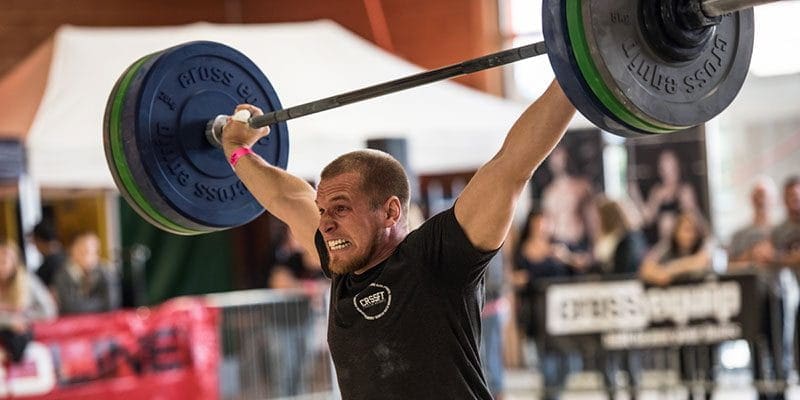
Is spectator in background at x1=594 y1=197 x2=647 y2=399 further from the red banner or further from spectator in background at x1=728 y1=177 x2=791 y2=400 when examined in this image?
the red banner

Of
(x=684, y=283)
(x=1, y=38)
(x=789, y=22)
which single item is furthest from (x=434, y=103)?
(x=1, y=38)

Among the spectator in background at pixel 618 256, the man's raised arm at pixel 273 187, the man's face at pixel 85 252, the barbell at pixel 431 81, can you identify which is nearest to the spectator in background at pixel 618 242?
the spectator in background at pixel 618 256

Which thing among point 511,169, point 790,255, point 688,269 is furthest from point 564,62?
point 688,269

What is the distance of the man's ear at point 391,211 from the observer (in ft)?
9.36

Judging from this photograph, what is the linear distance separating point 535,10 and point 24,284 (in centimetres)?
611

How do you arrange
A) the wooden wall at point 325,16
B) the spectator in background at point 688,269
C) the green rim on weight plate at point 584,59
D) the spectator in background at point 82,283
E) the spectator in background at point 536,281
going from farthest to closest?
the wooden wall at point 325,16 < the spectator in background at point 82,283 < the spectator in background at point 536,281 < the spectator in background at point 688,269 < the green rim on weight plate at point 584,59

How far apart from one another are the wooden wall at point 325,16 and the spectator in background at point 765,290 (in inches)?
192

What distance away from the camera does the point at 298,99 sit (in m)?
8.45

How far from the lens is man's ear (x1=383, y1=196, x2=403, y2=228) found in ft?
9.36

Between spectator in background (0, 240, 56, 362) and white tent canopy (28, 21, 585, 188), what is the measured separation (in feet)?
3.14

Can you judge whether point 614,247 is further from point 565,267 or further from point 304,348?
point 304,348

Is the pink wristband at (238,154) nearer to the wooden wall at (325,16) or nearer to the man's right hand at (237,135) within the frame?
the man's right hand at (237,135)

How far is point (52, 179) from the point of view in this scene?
8.38 m

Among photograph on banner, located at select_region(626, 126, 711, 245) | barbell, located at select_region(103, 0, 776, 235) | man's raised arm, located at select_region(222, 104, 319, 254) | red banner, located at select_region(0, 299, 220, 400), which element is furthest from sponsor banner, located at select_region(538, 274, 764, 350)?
man's raised arm, located at select_region(222, 104, 319, 254)
